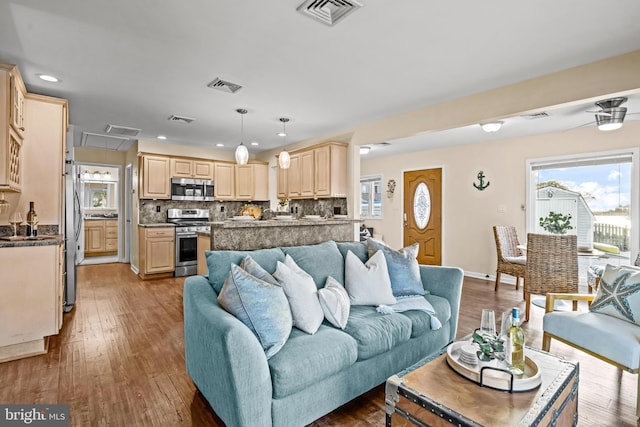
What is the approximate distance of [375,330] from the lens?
2043 millimetres

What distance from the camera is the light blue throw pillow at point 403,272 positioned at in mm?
2629

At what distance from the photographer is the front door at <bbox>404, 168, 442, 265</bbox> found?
21.2 ft

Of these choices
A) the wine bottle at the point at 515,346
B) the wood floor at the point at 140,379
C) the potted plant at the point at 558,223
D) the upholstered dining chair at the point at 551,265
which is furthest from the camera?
the potted plant at the point at 558,223

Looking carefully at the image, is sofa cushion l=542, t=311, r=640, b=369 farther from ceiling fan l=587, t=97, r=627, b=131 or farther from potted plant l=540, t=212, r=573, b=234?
potted plant l=540, t=212, r=573, b=234

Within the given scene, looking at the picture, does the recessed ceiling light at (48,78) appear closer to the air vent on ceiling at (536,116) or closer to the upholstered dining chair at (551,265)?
the air vent on ceiling at (536,116)

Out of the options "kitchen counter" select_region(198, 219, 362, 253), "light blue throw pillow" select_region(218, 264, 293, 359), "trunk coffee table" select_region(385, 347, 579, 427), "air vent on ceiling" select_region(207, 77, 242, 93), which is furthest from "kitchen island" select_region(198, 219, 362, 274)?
"trunk coffee table" select_region(385, 347, 579, 427)

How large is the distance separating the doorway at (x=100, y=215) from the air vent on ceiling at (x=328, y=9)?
262 inches

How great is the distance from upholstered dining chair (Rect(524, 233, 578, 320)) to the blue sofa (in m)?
1.74

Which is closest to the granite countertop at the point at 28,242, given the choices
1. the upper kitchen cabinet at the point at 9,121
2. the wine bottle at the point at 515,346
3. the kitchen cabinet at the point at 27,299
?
the kitchen cabinet at the point at 27,299

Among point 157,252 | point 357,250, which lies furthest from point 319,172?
point 157,252

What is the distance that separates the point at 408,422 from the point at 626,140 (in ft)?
16.5

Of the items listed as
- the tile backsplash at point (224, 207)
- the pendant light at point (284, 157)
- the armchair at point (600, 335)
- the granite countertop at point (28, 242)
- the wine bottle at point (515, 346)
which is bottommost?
the armchair at point (600, 335)

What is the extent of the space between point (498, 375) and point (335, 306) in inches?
38.6

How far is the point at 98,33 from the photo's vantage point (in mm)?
2287
